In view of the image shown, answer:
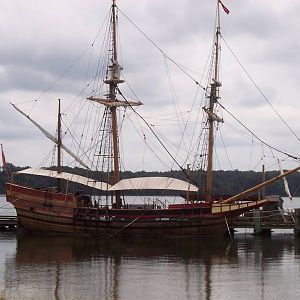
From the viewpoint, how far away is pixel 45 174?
57.9 meters

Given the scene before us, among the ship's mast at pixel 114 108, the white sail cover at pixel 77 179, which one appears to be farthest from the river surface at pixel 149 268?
the ship's mast at pixel 114 108

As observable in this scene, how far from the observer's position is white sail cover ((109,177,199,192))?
54438mm

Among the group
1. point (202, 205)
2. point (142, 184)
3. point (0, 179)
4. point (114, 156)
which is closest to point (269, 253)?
point (202, 205)

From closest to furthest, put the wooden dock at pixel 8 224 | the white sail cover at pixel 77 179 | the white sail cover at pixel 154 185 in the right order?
the white sail cover at pixel 154 185 < the white sail cover at pixel 77 179 < the wooden dock at pixel 8 224

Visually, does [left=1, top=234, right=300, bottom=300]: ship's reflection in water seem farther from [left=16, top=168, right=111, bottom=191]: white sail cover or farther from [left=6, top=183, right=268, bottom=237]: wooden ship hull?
[left=16, top=168, right=111, bottom=191]: white sail cover

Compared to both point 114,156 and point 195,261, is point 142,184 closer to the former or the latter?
point 114,156

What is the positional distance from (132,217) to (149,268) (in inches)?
675

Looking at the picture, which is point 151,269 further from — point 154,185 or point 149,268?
point 154,185

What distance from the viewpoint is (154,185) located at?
54.9 meters

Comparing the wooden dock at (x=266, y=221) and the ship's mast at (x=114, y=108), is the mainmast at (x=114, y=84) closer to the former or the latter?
the ship's mast at (x=114, y=108)

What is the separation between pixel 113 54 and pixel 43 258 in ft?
78.2

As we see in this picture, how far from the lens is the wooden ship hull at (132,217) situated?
52562 mm

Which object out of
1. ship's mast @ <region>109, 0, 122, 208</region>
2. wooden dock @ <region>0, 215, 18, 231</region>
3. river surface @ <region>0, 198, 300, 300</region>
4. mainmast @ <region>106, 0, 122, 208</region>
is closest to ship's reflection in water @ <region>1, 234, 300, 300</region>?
river surface @ <region>0, 198, 300, 300</region>

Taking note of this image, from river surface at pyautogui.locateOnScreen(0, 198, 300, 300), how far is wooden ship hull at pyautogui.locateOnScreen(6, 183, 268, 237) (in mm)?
1132
